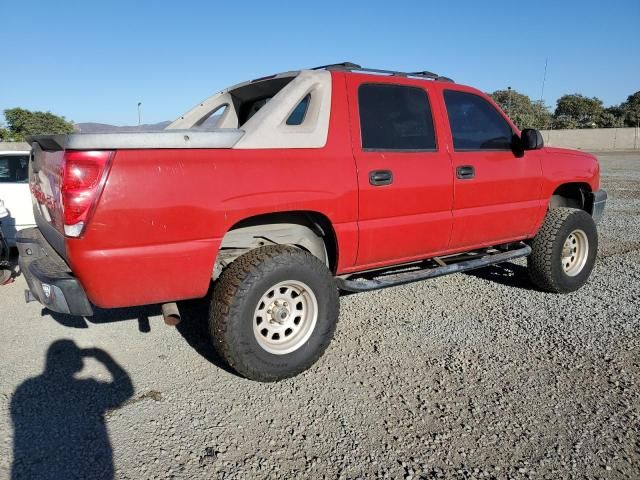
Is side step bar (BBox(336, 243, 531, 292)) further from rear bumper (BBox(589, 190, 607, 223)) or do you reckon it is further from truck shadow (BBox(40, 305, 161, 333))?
truck shadow (BBox(40, 305, 161, 333))

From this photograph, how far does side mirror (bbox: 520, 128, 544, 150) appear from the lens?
4.27m

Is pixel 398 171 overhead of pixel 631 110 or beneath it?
A: beneath

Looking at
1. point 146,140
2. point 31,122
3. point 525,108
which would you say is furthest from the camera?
point 525,108

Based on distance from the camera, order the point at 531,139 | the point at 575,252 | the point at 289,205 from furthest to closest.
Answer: the point at 575,252 < the point at 531,139 < the point at 289,205

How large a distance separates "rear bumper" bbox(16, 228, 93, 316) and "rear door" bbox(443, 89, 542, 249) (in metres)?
2.76

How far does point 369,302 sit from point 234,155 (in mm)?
2302

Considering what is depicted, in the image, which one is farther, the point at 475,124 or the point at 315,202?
the point at 475,124

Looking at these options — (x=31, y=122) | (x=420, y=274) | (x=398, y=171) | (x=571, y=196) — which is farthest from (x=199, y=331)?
(x=31, y=122)

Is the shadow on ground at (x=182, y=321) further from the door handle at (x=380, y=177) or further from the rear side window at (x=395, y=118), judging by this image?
the rear side window at (x=395, y=118)

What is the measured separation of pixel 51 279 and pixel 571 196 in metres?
4.92

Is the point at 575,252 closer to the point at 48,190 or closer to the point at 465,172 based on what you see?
the point at 465,172

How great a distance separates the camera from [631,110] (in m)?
54.3

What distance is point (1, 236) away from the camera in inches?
205

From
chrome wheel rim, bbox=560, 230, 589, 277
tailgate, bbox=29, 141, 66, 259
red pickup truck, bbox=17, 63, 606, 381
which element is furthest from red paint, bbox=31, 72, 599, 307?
chrome wheel rim, bbox=560, 230, 589, 277
